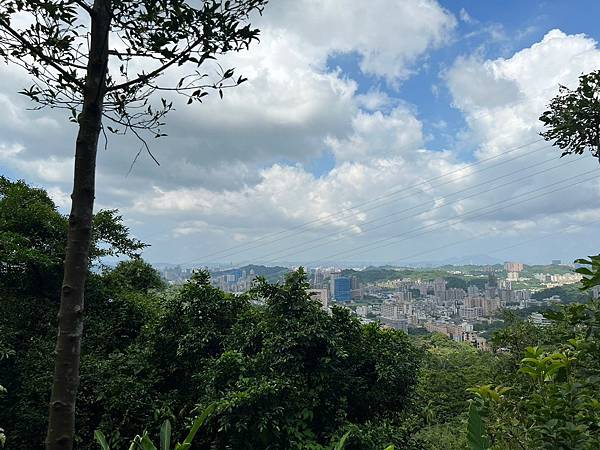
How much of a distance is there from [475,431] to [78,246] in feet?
6.13

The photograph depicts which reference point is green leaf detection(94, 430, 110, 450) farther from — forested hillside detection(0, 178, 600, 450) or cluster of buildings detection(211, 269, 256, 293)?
cluster of buildings detection(211, 269, 256, 293)

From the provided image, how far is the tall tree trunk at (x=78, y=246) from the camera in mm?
1669

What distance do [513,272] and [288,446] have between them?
448 ft

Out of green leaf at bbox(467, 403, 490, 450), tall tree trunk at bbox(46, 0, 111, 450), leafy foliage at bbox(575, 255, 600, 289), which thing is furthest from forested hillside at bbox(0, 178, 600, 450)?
tall tree trunk at bbox(46, 0, 111, 450)

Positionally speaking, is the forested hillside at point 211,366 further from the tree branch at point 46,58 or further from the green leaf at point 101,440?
the tree branch at point 46,58

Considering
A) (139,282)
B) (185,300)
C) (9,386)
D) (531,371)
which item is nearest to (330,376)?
(185,300)

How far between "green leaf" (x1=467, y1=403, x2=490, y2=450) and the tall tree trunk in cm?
166

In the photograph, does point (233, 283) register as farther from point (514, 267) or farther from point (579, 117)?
point (514, 267)

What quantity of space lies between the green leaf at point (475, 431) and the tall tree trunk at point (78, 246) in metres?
1.66

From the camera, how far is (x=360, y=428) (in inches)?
207

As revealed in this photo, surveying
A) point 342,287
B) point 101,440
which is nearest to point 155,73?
point 101,440

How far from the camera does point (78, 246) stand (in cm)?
175

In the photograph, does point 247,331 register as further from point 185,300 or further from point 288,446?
point 288,446

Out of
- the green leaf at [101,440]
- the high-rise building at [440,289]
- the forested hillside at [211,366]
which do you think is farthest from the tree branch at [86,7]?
the high-rise building at [440,289]
